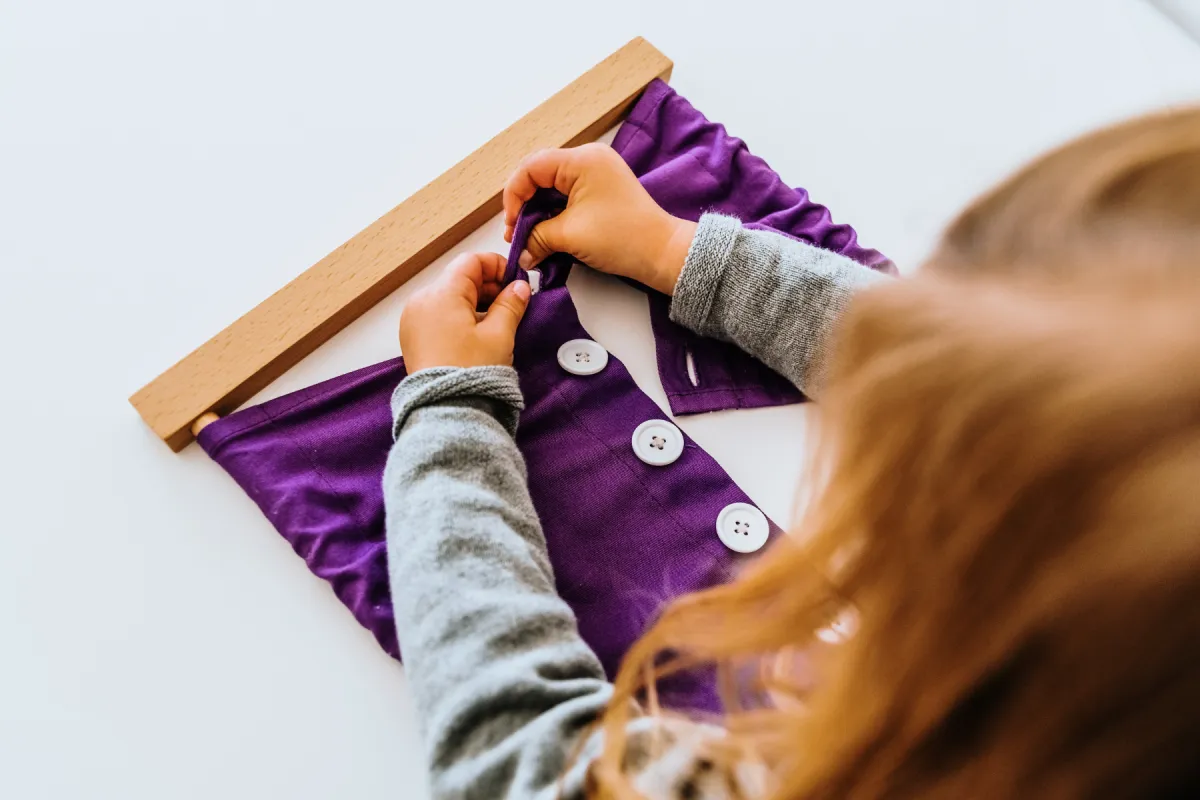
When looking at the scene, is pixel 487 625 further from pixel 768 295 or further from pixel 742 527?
pixel 768 295

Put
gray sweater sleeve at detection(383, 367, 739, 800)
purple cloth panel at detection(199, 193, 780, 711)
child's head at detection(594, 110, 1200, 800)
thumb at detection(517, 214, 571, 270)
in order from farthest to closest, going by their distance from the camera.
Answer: thumb at detection(517, 214, 571, 270), purple cloth panel at detection(199, 193, 780, 711), gray sweater sleeve at detection(383, 367, 739, 800), child's head at detection(594, 110, 1200, 800)

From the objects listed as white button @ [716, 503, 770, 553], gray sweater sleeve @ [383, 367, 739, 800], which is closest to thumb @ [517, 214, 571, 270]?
gray sweater sleeve @ [383, 367, 739, 800]

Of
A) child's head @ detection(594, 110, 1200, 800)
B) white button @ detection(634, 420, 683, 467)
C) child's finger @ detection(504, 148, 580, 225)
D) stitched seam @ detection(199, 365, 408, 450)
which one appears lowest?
child's head @ detection(594, 110, 1200, 800)

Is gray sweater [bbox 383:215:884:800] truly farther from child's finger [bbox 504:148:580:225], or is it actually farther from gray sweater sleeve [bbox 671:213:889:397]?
child's finger [bbox 504:148:580:225]

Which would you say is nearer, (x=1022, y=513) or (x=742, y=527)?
(x=1022, y=513)

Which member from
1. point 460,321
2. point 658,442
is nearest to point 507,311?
point 460,321

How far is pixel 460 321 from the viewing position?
0.61 m

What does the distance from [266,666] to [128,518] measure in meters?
0.14

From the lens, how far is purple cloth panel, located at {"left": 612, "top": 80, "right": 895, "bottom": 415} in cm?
67

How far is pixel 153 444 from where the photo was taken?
23.7 inches

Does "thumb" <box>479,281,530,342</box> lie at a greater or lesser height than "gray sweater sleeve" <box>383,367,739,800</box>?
greater

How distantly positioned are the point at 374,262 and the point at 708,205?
278mm

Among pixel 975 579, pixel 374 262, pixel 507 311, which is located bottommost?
pixel 975 579

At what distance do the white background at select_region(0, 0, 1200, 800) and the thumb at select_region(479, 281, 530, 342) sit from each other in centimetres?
6
